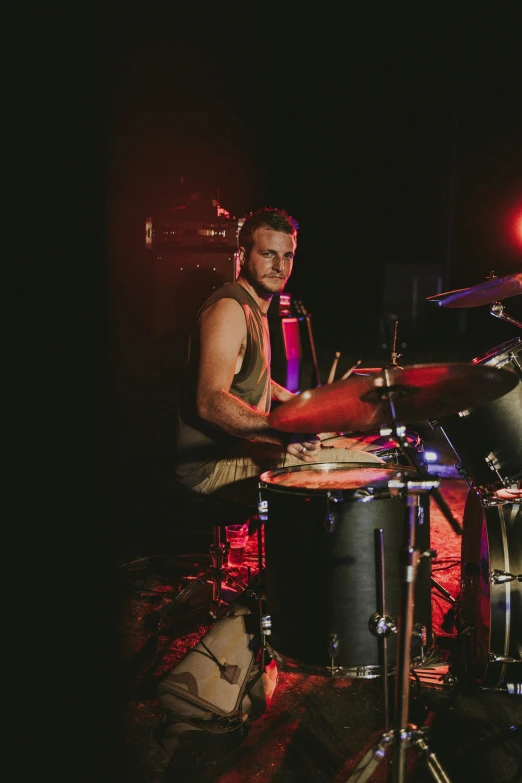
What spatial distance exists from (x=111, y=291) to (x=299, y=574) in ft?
13.5

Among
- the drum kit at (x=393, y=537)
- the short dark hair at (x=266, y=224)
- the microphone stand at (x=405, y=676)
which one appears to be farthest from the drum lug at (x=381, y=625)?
the short dark hair at (x=266, y=224)

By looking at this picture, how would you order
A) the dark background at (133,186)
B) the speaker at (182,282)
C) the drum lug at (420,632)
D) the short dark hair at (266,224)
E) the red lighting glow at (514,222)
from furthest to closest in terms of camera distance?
the red lighting glow at (514,222)
the speaker at (182,282)
the dark background at (133,186)
the short dark hair at (266,224)
the drum lug at (420,632)

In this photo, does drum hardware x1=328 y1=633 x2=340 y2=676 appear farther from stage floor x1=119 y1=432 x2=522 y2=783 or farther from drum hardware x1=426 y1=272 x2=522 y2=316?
drum hardware x1=426 y1=272 x2=522 y2=316

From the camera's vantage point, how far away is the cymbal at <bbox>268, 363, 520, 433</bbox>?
5.51 feet

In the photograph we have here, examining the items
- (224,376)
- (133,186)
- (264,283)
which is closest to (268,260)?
(264,283)

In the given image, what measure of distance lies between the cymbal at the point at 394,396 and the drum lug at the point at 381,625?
628mm

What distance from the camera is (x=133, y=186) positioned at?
257 inches

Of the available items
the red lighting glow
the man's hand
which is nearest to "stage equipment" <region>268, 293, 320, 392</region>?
the man's hand

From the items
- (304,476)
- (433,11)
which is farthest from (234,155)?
(304,476)

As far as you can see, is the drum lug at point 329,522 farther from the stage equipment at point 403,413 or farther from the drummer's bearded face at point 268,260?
the drummer's bearded face at point 268,260

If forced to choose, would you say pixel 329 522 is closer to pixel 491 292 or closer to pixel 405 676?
pixel 405 676

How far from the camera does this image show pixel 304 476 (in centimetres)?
235

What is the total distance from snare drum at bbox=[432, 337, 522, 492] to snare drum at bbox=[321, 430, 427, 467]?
1.18 feet

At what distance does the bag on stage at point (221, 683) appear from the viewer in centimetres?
226
